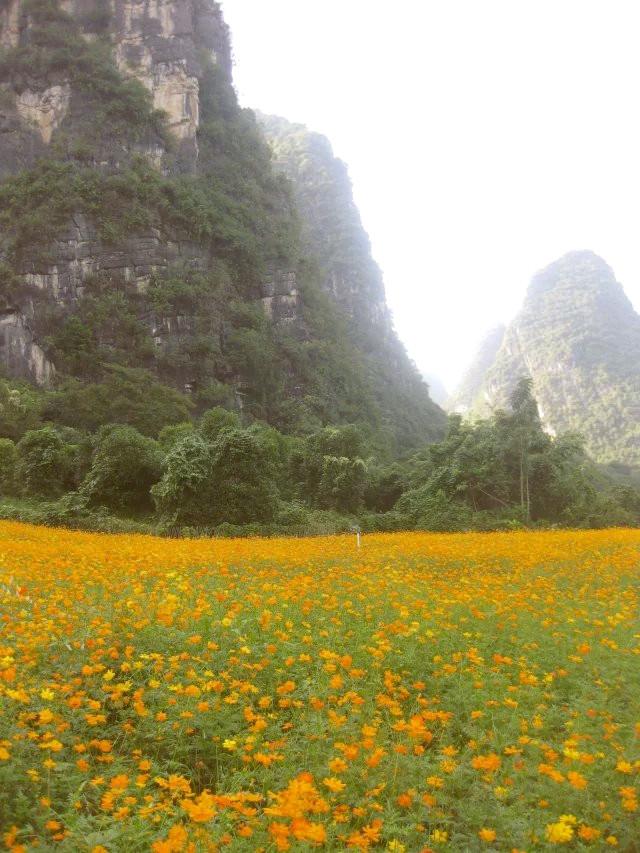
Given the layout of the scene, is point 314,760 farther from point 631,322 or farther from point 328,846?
point 631,322

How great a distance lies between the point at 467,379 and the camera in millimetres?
185875

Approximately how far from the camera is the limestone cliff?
55438 mm

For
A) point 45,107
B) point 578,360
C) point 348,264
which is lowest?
point 578,360

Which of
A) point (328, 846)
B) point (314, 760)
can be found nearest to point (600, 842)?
point (328, 846)

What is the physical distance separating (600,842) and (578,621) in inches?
153

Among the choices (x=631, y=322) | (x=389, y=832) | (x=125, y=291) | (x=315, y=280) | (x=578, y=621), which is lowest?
(x=389, y=832)

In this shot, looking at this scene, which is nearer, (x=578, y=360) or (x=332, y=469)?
(x=332, y=469)

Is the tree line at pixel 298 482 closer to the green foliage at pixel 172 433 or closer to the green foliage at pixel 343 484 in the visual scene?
the green foliage at pixel 343 484

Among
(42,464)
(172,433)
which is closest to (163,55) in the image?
(172,433)

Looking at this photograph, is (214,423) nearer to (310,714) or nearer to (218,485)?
(218,485)

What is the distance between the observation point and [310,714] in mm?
4801

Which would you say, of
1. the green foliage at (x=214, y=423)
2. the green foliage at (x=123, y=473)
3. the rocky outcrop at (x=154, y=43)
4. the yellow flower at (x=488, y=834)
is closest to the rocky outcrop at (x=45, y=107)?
the rocky outcrop at (x=154, y=43)

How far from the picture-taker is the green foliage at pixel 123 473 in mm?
28453

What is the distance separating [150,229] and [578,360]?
104m
